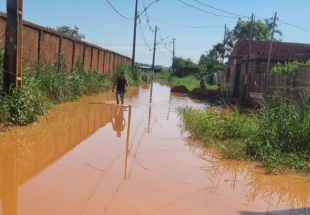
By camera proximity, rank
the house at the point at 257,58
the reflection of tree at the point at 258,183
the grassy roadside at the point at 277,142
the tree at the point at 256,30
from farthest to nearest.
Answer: the tree at the point at 256,30 < the house at the point at 257,58 < the grassy roadside at the point at 277,142 < the reflection of tree at the point at 258,183

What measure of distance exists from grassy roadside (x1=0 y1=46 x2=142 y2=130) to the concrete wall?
390mm

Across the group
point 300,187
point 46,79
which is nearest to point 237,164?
point 300,187

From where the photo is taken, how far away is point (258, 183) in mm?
5145

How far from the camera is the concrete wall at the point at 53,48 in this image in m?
11.8

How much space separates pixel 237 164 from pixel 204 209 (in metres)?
2.24

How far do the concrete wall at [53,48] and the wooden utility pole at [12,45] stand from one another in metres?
1.69

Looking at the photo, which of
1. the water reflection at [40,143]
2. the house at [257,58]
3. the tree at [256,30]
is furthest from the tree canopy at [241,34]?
the water reflection at [40,143]

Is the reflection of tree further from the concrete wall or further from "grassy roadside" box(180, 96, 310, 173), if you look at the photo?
the concrete wall

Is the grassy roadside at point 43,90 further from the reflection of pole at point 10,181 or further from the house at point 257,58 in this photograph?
the house at point 257,58

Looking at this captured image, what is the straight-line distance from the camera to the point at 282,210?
164 inches

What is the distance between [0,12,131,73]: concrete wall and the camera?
11.8 metres

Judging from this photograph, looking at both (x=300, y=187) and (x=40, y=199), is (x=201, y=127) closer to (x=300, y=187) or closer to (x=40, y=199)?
(x=300, y=187)

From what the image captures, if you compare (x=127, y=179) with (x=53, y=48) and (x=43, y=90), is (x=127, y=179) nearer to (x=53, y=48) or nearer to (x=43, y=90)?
(x=43, y=90)

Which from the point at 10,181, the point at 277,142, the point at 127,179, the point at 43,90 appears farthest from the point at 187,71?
the point at 10,181
